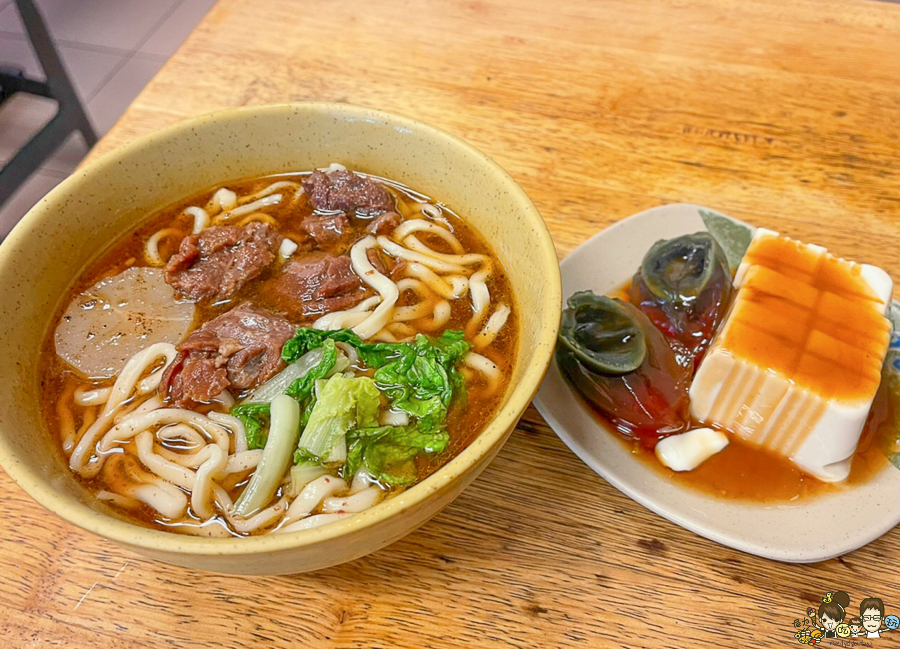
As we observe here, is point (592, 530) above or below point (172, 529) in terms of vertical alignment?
below

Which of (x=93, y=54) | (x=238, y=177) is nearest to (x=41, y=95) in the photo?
(x=93, y=54)

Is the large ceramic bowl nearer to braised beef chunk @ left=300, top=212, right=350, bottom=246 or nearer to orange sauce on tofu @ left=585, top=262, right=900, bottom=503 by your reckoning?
braised beef chunk @ left=300, top=212, right=350, bottom=246

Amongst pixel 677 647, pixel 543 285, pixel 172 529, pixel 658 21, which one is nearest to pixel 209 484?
pixel 172 529

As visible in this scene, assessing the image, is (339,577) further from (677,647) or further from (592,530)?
(677,647)

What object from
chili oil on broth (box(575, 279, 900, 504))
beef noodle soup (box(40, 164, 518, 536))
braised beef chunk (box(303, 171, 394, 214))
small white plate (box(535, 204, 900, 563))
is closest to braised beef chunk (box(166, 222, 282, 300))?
beef noodle soup (box(40, 164, 518, 536))

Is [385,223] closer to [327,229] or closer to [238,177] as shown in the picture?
[327,229]

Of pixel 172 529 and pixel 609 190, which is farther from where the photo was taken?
pixel 609 190

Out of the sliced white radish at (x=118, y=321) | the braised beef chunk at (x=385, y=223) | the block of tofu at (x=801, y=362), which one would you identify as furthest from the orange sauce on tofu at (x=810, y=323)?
the sliced white radish at (x=118, y=321)
